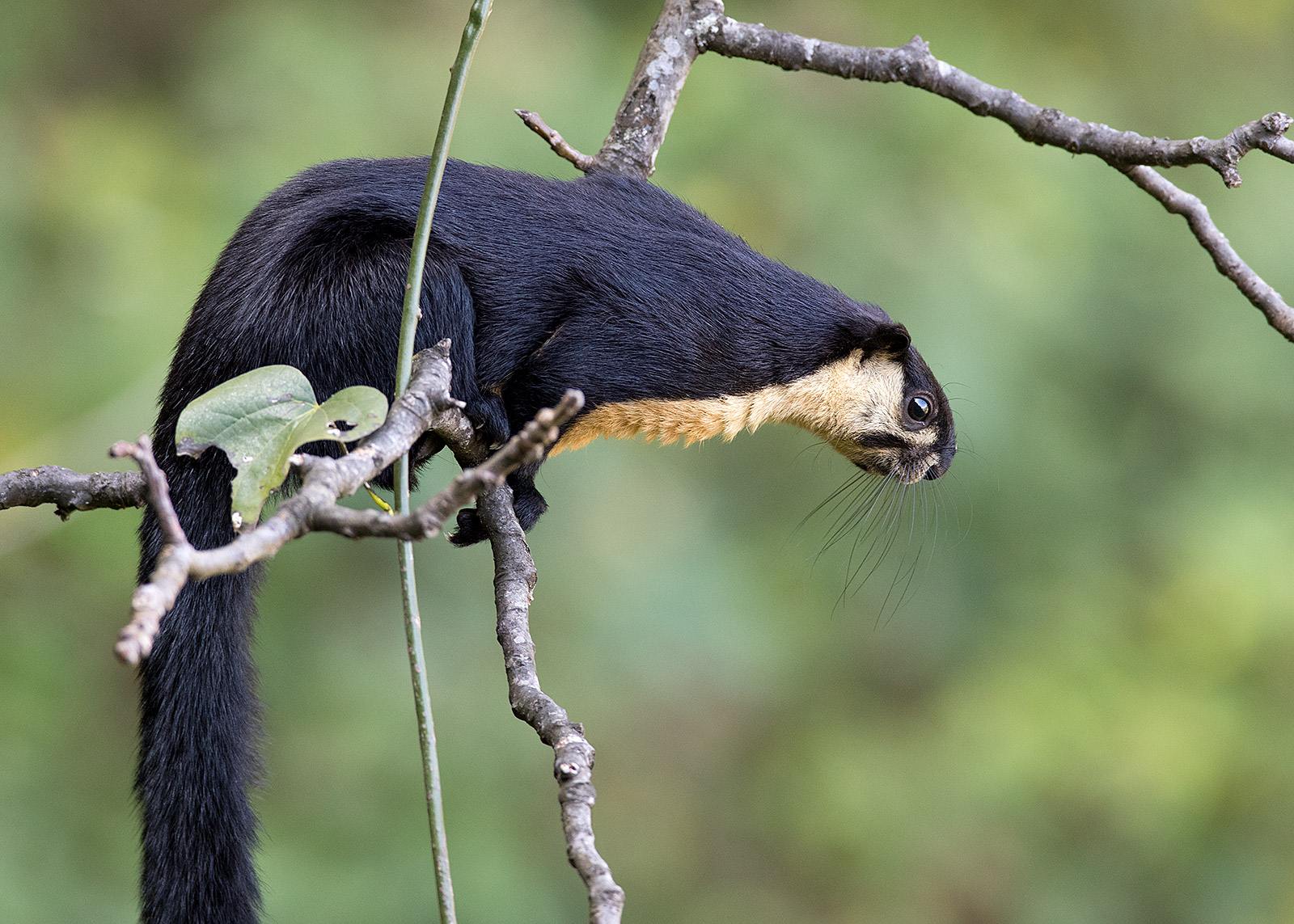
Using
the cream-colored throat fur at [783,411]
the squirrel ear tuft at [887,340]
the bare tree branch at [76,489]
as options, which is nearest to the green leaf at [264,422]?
the bare tree branch at [76,489]

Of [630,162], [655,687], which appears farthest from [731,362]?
[655,687]

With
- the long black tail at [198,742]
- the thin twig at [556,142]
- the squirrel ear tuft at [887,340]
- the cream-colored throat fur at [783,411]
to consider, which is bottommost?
the long black tail at [198,742]

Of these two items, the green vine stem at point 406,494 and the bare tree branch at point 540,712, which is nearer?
the bare tree branch at point 540,712

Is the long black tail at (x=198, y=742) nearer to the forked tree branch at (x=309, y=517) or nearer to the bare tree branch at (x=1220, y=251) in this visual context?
the forked tree branch at (x=309, y=517)

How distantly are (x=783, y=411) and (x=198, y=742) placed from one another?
1156 millimetres

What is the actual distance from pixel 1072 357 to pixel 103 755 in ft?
11.3

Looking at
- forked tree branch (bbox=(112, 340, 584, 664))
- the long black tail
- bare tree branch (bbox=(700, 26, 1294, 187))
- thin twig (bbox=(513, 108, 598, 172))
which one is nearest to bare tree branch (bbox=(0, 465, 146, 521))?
the long black tail

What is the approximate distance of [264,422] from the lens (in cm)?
127

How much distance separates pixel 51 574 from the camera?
3.69 meters

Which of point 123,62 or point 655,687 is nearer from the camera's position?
point 655,687

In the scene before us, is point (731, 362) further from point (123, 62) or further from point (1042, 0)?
point (123, 62)

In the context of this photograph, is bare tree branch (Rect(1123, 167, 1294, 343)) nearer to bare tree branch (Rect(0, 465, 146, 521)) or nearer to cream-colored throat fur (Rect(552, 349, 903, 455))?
cream-colored throat fur (Rect(552, 349, 903, 455))

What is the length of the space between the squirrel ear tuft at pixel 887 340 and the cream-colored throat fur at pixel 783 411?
3cm

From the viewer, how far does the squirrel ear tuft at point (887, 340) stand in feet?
7.38
